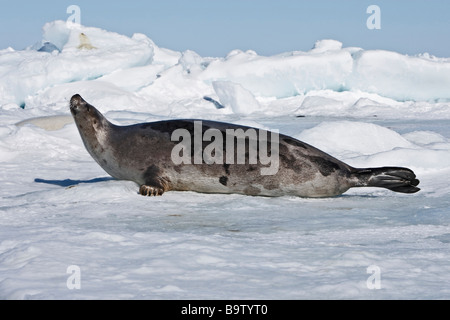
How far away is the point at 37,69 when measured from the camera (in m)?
19.4

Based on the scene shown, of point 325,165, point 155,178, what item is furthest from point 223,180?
point 325,165

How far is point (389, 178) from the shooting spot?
4023 millimetres

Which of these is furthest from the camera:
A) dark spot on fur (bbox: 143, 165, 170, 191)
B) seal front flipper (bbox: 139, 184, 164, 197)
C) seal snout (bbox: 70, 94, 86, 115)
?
seal snout (bbox: 70, 94, 86, 115)

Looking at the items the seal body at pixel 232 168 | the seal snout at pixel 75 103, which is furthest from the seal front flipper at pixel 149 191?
the seal snout at pixel 75 103

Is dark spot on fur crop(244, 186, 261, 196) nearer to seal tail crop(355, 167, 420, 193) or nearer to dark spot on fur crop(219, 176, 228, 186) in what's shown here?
dark spot on fur crop(219, 176, 228, 186)

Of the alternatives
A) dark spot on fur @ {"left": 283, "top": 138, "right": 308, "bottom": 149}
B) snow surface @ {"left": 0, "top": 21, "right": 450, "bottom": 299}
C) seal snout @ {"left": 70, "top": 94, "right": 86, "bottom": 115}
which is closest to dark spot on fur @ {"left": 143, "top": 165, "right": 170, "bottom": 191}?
snow surface @ {"left": 0, "top": 21, "right": 450, "bottom": 299}

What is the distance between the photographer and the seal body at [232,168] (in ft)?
13.1

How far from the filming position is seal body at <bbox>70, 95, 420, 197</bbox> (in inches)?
157

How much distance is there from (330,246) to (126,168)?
2101mm

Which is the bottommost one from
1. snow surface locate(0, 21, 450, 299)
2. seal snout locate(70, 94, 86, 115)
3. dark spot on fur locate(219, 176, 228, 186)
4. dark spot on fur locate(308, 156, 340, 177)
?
snow surface locate(0, 21, 450, 299)

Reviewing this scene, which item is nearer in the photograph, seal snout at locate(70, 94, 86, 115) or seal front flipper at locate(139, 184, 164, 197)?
seal front flipper at locate(139, 184, 164, 197)

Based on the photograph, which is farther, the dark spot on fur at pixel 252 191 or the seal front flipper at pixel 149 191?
the dark spot on fur at pixel 252 191

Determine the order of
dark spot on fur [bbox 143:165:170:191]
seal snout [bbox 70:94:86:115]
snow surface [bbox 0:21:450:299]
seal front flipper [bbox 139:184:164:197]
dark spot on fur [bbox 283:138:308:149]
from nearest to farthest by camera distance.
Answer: snow surface [bbox 0:21:450:299], seal front flipper [bbox 139:184:164:197], dark spot on fur [bbox 143:165:170:191], dark spot on fur [bbox 283:138:308:149], seal snout [bbox 70:94:86:115]

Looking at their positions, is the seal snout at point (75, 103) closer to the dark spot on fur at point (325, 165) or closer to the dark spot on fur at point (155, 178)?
the dark spot on fur at point (155, 178)
